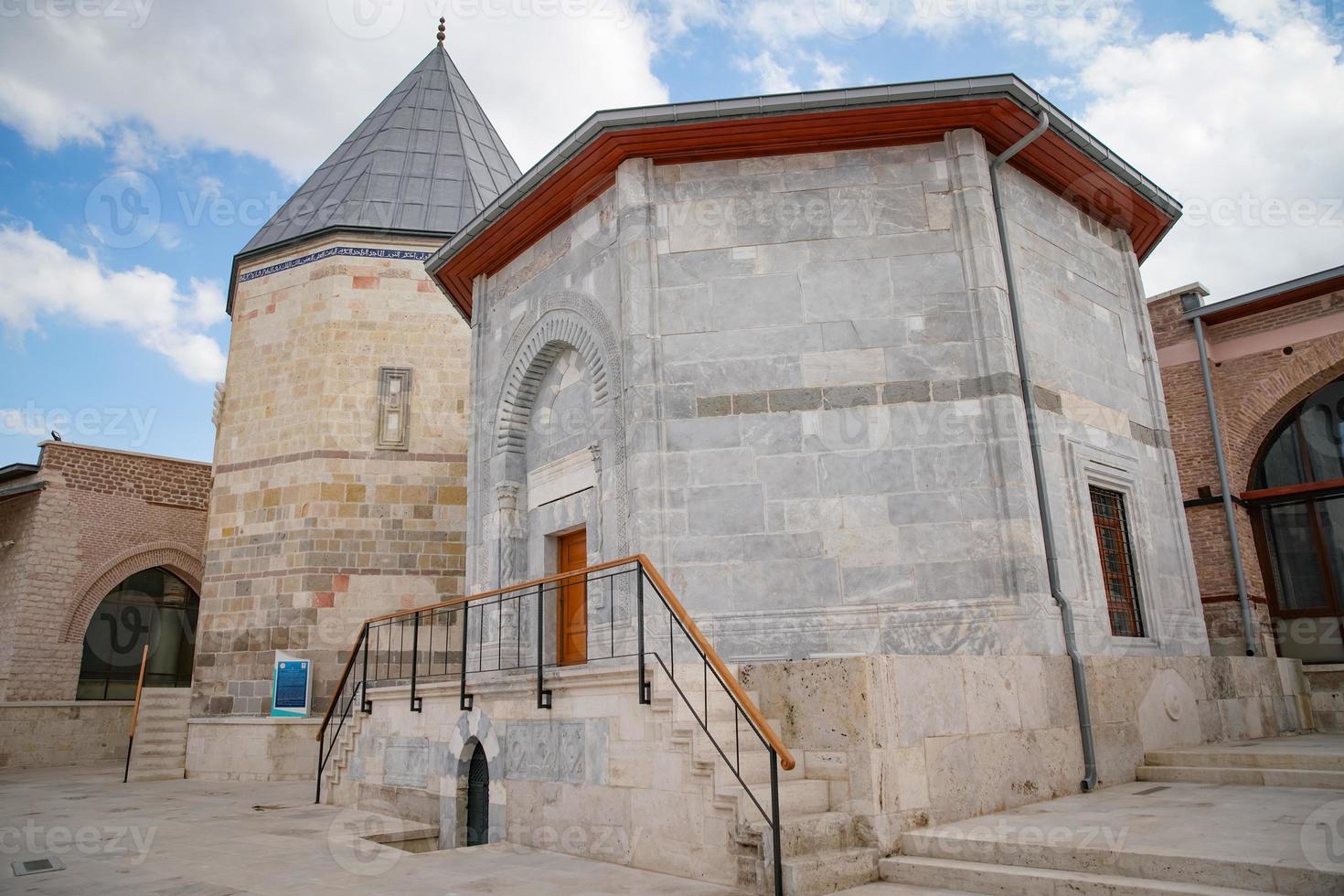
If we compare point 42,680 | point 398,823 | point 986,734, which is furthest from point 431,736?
point 42,680

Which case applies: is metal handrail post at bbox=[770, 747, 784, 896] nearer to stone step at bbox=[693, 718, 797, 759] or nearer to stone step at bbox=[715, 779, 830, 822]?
stone step at bbox=[715, 779, 830, 822]

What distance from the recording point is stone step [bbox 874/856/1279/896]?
435 centimetres

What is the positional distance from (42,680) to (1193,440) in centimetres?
1919

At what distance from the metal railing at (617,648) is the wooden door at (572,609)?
0.01 metres

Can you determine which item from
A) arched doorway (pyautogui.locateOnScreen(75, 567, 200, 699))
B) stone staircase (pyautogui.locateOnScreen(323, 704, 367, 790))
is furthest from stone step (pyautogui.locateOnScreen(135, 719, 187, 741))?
stone staircase (pyautogui.locateOnScreen(323, 704, 367, 790))

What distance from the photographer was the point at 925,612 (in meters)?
7.52

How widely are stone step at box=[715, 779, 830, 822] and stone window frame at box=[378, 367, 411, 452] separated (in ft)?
35.2

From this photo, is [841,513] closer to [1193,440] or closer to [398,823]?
[398,823]

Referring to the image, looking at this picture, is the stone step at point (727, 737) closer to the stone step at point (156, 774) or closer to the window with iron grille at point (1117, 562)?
the window with iron grille at point (1117, 562)

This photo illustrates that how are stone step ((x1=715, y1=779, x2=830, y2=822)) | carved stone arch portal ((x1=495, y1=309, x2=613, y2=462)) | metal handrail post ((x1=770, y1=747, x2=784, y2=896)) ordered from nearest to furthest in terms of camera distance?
metal handrail post ((x1=770, y1=747, x2=784, y2=896))
stone step ((x1=715, y1=779, x2=830, y2=822))
carved stone arch portal ((x1=495, y1=309, x2=613, y2=462))

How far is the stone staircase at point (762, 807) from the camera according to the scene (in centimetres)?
507

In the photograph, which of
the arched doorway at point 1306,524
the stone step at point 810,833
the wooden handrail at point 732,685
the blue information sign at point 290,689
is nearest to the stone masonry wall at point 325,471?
the blue information sign at point 290,689

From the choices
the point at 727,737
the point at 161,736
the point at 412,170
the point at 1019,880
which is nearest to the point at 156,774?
the point at 161,736

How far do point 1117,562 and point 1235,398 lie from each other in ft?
16.9
